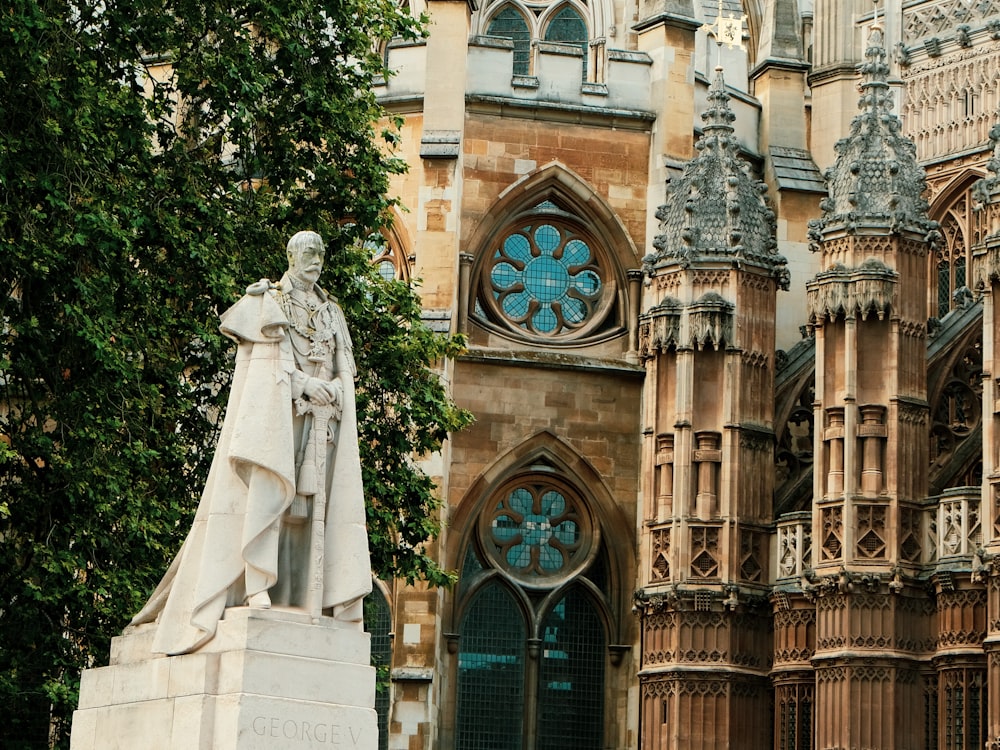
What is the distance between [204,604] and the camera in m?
11.3

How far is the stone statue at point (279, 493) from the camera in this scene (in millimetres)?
11391

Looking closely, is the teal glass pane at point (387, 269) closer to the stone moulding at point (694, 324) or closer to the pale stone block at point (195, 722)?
the stone moulding at point (694, 324)

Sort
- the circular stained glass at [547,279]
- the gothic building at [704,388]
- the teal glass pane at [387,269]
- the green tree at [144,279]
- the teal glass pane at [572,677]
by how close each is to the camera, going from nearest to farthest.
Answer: the green tree at [144,279], the gothic building at [704,388], the teal glass pane at [572,677], the teal glass pane at [387,269], the circular stained glass at [547,279]

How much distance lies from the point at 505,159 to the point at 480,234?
3.64 ft

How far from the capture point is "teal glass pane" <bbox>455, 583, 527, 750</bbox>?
29.6 m

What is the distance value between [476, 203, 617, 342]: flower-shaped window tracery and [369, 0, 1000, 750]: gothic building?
0.14 feet

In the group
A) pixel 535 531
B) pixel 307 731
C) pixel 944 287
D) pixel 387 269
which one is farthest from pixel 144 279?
pixel 944 287

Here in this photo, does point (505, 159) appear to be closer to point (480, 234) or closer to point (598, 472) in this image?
point (480, 234)

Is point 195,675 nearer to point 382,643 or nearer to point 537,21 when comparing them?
point 382,643

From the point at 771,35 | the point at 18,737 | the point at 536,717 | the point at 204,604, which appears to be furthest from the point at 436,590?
the point at 204,604

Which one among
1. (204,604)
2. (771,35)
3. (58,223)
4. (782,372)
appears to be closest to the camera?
(204,604)

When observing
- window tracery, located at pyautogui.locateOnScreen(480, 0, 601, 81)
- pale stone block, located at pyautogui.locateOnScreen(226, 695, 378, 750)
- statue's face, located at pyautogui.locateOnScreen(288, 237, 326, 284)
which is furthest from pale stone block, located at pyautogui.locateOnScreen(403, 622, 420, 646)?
pale stone block, located at pyautogui.locateOnScreen(226, 695, 378, 750)

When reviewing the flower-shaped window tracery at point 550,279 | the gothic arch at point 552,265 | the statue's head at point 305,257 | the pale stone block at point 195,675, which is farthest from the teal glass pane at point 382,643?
the pale stone block at point 195,675

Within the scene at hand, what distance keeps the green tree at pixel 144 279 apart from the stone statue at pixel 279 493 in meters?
7.75
